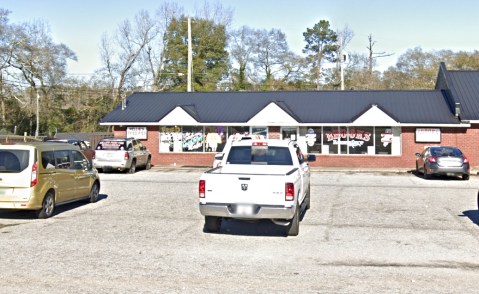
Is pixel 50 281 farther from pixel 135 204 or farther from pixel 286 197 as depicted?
pixel 135 204

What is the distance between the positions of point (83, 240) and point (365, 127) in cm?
2284

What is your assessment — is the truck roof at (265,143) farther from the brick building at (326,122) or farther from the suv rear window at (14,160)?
the brick building at (326,122)

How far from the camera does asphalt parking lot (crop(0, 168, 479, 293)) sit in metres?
6.34

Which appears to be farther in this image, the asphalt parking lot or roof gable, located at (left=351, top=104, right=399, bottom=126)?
roof gable, located at (left=351, top=104, right=399, bottom=126)

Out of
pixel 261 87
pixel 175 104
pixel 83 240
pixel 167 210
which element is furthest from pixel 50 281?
pixel 261 87

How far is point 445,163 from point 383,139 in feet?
26.8

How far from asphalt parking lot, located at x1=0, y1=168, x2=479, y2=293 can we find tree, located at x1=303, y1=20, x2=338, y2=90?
4972 centimetres

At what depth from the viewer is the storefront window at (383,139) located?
29.2 meters

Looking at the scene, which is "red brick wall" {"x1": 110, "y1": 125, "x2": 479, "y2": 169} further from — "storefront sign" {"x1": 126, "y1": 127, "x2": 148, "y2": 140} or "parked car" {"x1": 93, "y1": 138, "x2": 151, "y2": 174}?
"parked car" {"x1": 93, "y1": 138, "x2": 151, "y2": 174}

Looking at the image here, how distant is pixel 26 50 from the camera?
57812 millimetres

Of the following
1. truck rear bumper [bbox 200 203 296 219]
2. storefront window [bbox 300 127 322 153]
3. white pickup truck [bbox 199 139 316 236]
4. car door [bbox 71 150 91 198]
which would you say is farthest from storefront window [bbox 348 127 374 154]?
truck rear bumper [bbox 200 203 296 219]

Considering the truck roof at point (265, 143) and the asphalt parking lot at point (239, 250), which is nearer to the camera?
the asphalt parking lot at point (239, 250)

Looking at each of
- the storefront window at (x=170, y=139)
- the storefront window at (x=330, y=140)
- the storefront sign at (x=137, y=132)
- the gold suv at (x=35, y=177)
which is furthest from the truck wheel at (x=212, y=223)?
the storefront sign at (x=137, y=132)

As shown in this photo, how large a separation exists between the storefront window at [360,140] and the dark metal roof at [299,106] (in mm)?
825
